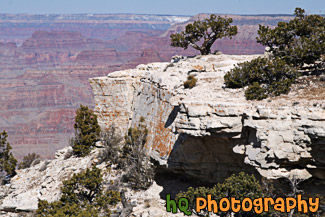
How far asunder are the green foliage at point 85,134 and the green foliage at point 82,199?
21.0 ft

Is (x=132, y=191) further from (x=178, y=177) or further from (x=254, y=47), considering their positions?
(x=254, y=47)

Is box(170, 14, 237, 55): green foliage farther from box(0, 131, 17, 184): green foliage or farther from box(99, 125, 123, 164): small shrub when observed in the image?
box(0, 131, 17, 184): green foliage

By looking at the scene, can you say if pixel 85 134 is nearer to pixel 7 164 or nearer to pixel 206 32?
pixel 7 164

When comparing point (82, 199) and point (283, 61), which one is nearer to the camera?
point (283, 61)

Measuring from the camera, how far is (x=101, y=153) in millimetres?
27672

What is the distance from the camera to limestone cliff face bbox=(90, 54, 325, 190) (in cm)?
1689

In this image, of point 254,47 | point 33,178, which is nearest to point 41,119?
point 254,47

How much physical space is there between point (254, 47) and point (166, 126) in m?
182

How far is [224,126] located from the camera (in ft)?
59.8

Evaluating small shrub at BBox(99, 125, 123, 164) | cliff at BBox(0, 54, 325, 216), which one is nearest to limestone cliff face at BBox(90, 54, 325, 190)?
cliff at BBox(0, 54, 325, 216)

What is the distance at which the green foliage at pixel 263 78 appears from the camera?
20344mm

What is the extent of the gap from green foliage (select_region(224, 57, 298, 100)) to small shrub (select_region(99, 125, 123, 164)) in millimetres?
8574

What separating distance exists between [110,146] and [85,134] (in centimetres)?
377

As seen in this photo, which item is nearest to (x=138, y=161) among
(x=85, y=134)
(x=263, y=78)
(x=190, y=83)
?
(x=190, y=83)
